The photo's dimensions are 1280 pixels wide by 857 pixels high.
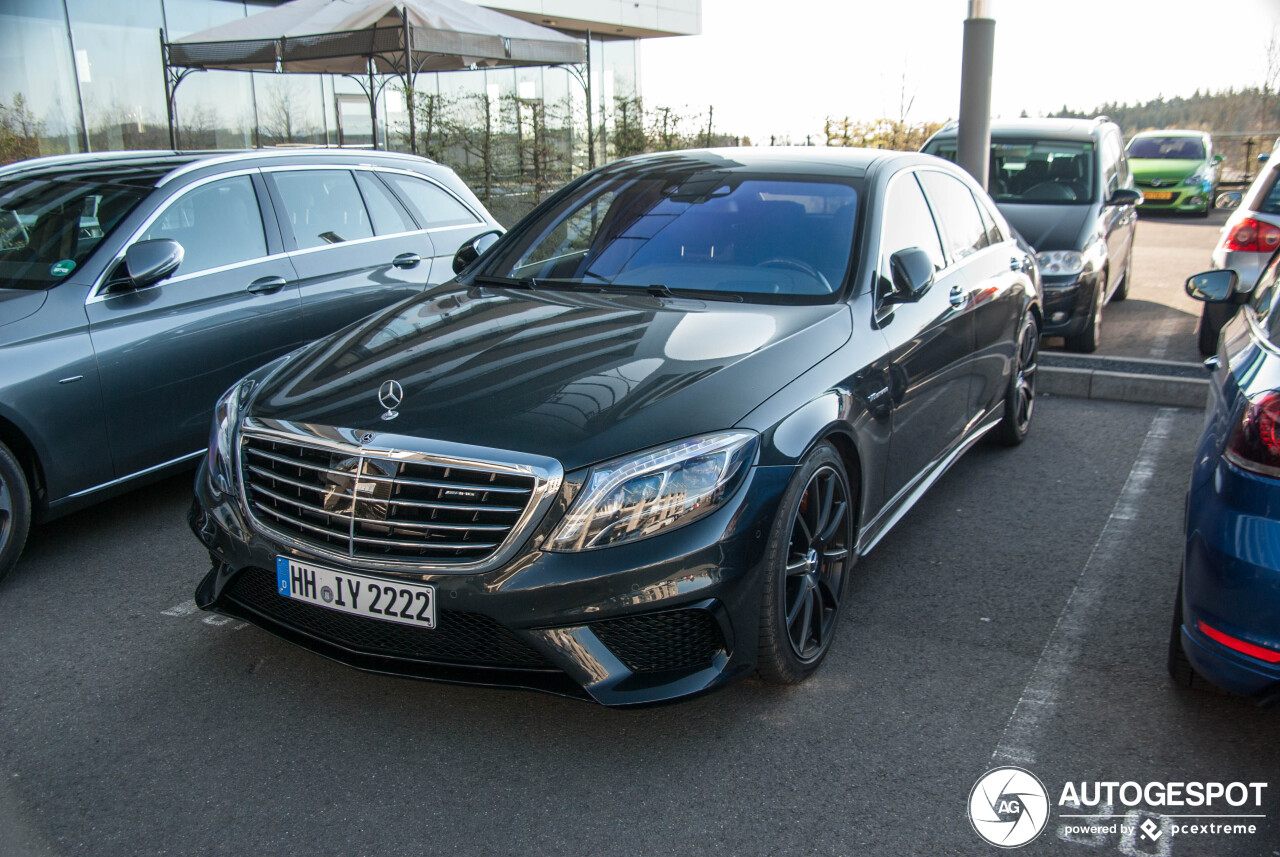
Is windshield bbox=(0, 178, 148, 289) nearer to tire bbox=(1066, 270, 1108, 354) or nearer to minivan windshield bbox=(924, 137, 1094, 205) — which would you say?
tire bbox=(1066, 270, 1108, 354)

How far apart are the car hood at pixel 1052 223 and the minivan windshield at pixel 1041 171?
221 millimetres

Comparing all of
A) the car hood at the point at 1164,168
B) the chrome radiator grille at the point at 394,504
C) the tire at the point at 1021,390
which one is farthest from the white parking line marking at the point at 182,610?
the car hood at the point at 1164,168

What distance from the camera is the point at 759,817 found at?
2.57 meters

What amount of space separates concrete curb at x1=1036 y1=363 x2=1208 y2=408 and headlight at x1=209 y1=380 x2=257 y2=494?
5.27 meters

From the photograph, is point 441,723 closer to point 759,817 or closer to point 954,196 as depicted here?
point 759,817

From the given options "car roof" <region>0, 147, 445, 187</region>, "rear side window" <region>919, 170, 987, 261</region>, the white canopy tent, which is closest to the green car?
the white canopy tent

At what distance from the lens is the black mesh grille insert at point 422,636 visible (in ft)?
8.82

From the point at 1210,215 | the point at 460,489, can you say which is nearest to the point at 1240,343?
the point at 460,489

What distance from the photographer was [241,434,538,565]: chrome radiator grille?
264 centimetres

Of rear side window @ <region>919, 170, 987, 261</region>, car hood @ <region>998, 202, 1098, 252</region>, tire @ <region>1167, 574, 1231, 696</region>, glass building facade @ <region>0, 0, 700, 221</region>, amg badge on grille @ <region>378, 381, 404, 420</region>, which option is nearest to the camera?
amg badge on grille @ <region>378, 381, 404, 420</region>

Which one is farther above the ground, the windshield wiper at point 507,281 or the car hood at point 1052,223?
the windshield wiper at point 507,281

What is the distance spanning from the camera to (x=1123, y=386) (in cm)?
660

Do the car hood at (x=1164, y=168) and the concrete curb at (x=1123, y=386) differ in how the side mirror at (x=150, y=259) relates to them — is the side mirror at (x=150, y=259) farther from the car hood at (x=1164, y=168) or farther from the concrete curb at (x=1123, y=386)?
the car hood at (x=1164, y=168)
